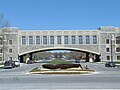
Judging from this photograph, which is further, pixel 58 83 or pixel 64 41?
pixel 64 41

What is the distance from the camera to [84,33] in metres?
114

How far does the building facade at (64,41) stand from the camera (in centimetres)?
11431

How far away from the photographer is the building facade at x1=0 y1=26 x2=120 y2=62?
114312 millimetres

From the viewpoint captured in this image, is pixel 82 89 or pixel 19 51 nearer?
pixel 82 89

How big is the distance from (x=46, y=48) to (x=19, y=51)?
9131 mm

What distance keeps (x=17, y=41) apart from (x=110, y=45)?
30.9m

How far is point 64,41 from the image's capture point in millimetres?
114812

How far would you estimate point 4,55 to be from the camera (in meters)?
115

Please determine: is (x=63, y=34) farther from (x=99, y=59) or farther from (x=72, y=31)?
(x=99, y=59)

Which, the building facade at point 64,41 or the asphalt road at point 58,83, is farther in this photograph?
the building facade at point 64,41

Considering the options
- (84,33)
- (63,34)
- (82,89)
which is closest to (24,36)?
(63,34)

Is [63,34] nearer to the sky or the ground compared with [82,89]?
nearer to the sky

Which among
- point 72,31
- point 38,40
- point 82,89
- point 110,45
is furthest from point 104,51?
point 82,89

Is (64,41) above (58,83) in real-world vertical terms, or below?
above
